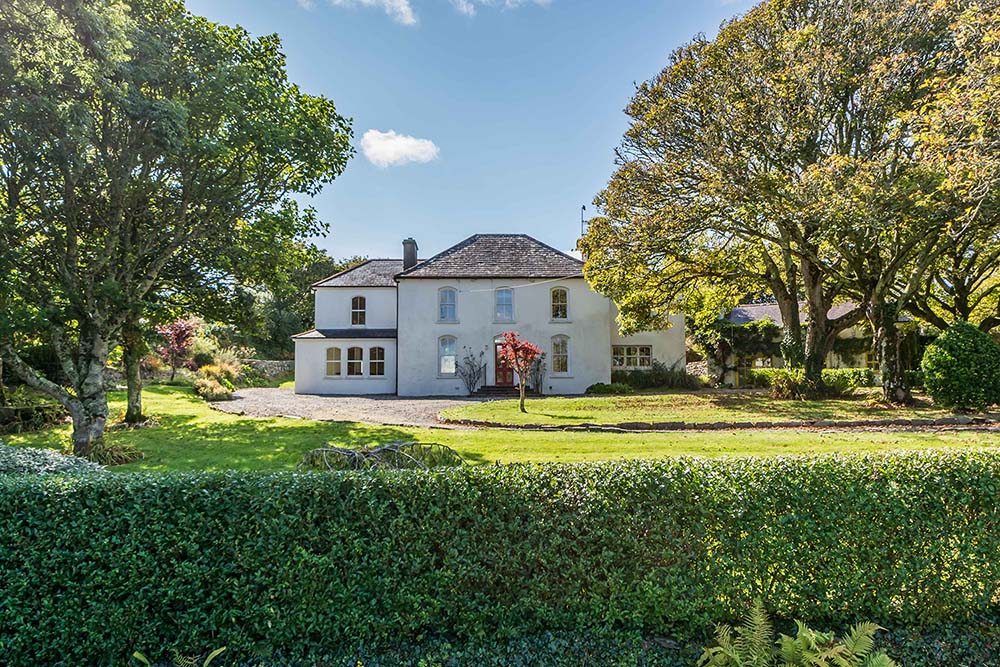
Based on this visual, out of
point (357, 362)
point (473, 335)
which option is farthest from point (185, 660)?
point (357, 362)

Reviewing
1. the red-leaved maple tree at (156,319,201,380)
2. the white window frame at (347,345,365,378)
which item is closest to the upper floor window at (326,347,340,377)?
the white window frame at (347,345,365,378)

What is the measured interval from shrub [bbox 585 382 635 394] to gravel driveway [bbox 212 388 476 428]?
7.19 m

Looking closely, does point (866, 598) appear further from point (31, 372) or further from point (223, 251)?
point (223, 251)

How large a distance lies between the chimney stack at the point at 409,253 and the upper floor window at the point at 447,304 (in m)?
3.60

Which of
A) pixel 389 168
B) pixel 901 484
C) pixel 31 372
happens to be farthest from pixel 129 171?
pixel 901 484

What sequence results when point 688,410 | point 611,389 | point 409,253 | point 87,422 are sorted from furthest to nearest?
point 409,253 → point 611,389 → point 688,410 → point 87,422

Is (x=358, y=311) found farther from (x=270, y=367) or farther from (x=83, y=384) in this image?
(x=83, y=384)

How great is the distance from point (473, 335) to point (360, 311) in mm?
6666

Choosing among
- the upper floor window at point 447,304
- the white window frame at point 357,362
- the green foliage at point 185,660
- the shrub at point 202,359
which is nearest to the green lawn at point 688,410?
the upper floor window at point 447,304

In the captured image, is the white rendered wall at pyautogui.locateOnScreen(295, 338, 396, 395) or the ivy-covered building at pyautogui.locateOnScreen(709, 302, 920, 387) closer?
the white rendered wall at pyautogui.locateOnScreen(295, 338, 396, 395)

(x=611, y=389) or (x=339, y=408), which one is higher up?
(x=611, y=389)

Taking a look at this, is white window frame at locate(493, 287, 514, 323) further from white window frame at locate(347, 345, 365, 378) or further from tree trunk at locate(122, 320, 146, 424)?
tree trunk at locate(122, 320, 146, 424)

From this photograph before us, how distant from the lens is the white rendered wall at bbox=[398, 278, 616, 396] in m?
24.0

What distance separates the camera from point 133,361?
13.6m
